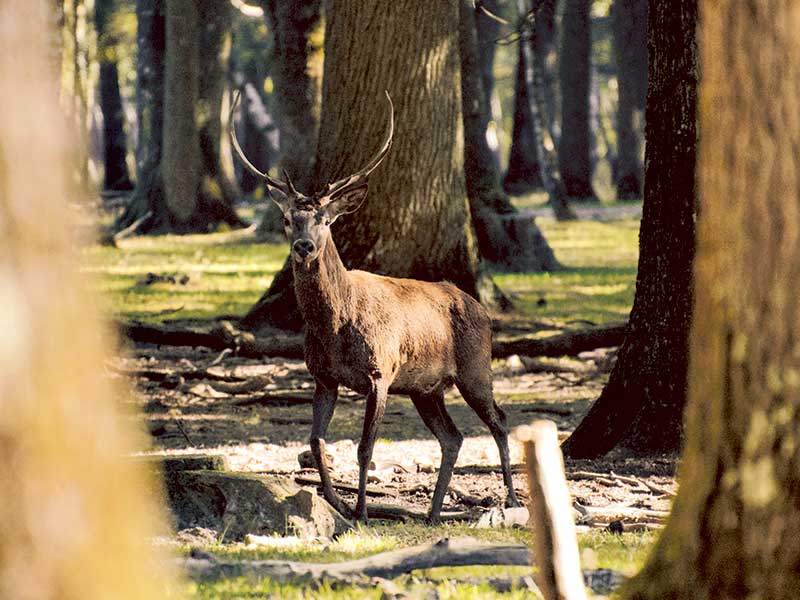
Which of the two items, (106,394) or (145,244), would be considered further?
(145,244)

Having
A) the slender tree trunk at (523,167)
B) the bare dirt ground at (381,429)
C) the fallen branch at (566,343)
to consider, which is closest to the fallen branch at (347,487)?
the bare dirt ground at (381,429)

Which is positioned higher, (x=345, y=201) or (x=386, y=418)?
(x=345, y=201)

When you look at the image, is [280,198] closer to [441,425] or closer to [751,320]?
[441,425]

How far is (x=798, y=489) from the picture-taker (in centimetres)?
448

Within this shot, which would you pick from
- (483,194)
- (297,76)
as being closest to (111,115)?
(297,76)

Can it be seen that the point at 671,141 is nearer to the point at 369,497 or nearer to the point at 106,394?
the point at 369,497

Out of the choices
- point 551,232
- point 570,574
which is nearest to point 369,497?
point 570,574

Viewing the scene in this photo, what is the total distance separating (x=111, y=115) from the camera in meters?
45.5

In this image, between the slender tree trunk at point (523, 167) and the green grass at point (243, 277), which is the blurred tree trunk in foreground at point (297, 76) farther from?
the slender tree trunk at point (523, 167)

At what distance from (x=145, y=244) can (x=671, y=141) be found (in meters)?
18.6

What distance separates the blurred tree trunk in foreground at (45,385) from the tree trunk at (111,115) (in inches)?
1559

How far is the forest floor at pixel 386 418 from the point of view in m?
7.54

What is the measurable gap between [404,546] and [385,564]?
1.50 m

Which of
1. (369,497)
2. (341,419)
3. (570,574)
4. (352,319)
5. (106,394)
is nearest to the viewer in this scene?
(106,394)
